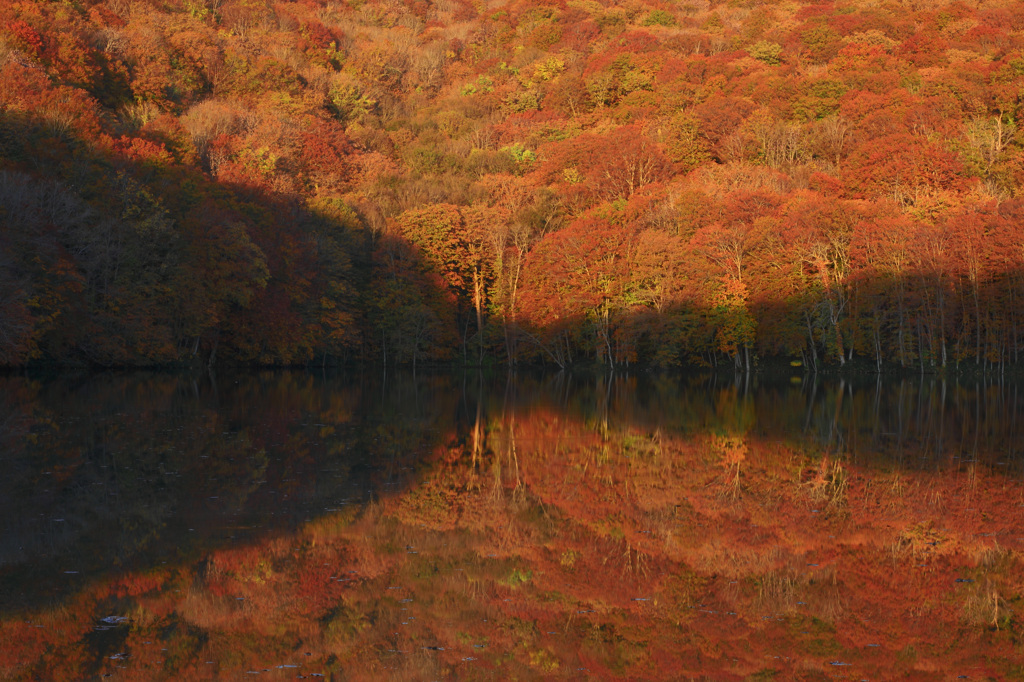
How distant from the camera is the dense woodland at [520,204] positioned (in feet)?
149

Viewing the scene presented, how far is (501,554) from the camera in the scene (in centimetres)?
1110

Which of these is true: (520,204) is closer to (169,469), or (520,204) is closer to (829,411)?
(829,411)

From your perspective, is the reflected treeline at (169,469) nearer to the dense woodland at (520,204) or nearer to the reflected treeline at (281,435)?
the reflected treeline at (281,435)

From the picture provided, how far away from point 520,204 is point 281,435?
161 ft

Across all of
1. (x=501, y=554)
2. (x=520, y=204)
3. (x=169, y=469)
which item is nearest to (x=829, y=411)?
→ (x=169, y=469)

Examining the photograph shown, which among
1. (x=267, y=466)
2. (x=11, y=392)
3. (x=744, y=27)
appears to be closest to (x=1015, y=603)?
(x=267, y=466)

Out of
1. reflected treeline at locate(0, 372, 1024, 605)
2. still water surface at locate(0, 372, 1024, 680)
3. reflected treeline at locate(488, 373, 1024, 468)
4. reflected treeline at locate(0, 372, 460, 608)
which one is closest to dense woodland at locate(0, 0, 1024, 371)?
reflected treeline at locate(0, 372, 1024, 605)

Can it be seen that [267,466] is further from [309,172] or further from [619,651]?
[309,172]

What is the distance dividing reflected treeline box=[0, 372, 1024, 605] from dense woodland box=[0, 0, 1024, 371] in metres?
7.36

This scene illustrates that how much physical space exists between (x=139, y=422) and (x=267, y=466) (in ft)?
24.9

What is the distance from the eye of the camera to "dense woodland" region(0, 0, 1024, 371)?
4544cm

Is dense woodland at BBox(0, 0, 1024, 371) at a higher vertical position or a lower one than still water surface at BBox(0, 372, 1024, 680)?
higher

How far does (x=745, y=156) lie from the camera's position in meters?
73.9

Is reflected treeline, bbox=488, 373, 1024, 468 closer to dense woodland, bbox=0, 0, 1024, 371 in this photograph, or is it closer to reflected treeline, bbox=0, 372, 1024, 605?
reflected treeline, bbox=0, 372, 1024, 605
